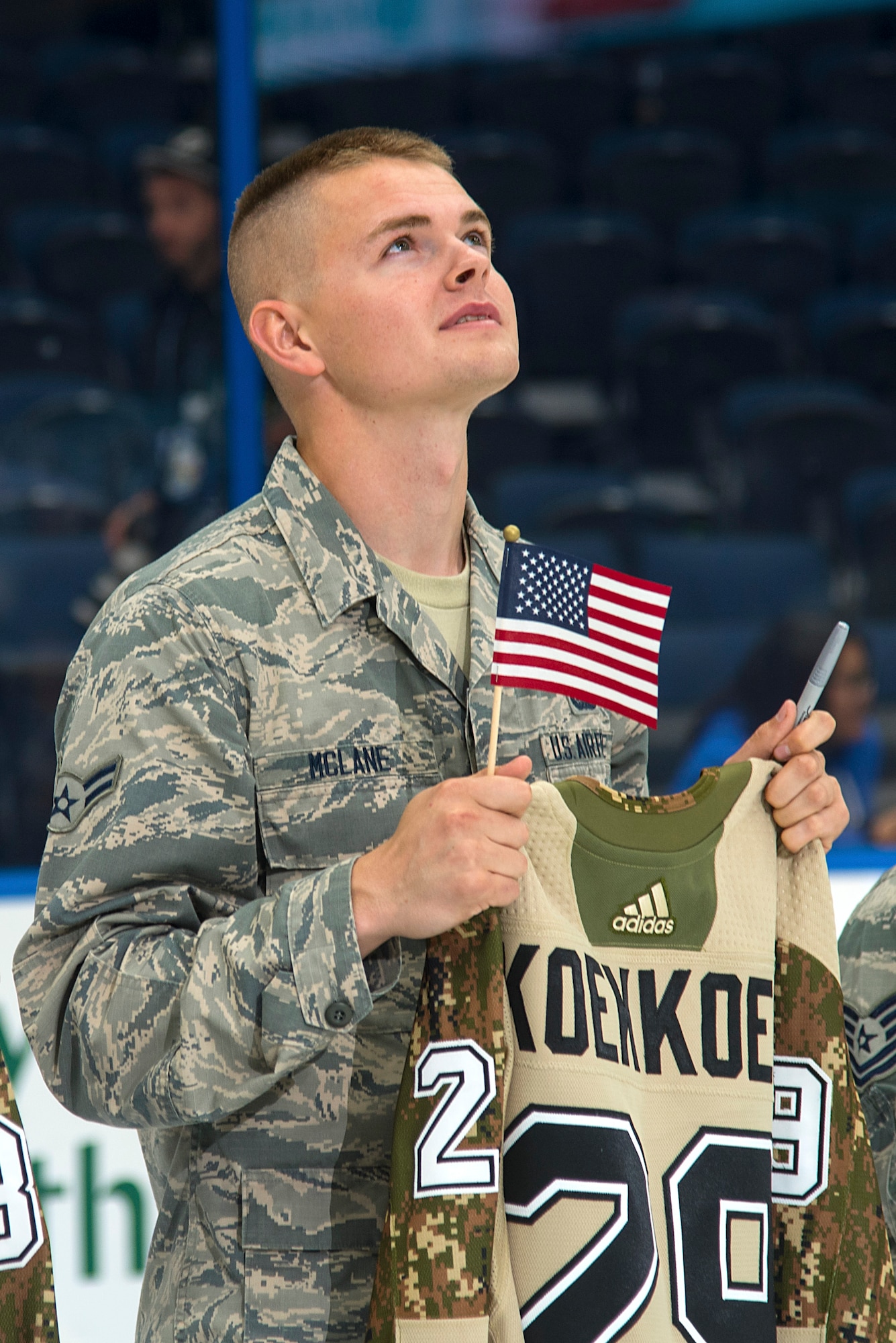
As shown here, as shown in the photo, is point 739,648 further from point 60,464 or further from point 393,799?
point 393,799

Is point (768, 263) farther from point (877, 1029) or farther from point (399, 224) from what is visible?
A: point (877, 1029)

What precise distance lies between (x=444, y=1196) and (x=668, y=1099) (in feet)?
0.83

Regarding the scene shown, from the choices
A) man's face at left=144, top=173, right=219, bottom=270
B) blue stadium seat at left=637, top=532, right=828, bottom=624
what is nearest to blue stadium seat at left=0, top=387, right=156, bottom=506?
man's face at left=144, top=173, right=219, bottom=270

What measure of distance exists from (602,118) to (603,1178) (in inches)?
246

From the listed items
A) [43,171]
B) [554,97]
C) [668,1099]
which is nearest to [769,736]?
[668,1099]

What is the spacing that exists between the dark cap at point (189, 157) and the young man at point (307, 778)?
208 cm

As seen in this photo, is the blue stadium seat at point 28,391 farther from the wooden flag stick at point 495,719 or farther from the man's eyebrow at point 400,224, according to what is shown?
the wooden flag stick at point 495,719

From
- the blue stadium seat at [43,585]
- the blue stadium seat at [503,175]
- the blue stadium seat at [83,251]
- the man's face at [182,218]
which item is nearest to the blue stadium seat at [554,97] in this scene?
the blue stadium seat at [503,175]

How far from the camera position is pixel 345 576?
1.59 metres

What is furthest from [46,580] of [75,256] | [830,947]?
[830,947]

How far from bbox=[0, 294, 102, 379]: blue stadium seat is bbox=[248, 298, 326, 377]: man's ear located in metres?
2.59

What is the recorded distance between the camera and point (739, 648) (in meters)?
4.10

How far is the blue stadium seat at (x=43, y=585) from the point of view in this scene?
3.84 metres

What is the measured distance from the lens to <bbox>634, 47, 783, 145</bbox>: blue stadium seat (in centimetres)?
703
